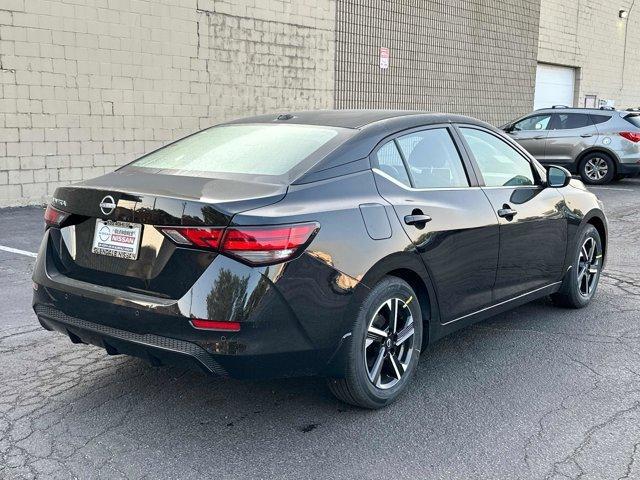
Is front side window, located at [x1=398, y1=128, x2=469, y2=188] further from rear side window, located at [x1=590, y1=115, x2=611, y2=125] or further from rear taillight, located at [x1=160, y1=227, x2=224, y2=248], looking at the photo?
rear side window, located at [x1=590, y1=115, x2=611, y2=125]

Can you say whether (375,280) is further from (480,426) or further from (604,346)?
(604,346)

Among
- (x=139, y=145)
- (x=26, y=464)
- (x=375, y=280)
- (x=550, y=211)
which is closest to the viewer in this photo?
(x=26, y=464)

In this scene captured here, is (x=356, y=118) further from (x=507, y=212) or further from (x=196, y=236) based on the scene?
(x=196, y=236)

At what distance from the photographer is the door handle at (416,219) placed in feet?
12.5

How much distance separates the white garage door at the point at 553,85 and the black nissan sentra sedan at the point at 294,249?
19.2 metres

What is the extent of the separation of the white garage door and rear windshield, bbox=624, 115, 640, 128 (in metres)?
7.17

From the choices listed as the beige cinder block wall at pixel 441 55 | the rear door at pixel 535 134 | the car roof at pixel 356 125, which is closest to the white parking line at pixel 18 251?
the car roof at pixel 356 125

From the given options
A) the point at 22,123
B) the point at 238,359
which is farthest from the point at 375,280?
the point at 22,123

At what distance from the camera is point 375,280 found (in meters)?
3.58

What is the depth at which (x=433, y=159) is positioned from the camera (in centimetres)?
432

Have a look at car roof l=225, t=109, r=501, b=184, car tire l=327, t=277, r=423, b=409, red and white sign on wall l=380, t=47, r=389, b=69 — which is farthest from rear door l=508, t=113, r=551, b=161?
car tire l=327, t=277, r=423, b=409

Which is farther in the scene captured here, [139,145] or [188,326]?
[139,145]

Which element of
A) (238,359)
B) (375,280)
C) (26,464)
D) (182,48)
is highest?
(182,48)

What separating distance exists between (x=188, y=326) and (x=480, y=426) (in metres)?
1.58
